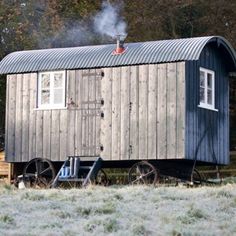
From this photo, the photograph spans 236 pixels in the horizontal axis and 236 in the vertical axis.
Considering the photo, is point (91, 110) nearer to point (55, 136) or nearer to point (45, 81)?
point (55, 136)

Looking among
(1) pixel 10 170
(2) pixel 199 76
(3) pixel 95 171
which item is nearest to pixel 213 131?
(2) pixel 199 76

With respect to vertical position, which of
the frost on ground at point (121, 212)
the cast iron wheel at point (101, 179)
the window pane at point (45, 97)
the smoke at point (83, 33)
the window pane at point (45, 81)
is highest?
the smoke at point (83, 33)

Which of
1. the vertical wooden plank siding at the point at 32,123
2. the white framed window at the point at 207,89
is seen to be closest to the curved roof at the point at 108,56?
the vertical wooden plank siding at the point at 32,123

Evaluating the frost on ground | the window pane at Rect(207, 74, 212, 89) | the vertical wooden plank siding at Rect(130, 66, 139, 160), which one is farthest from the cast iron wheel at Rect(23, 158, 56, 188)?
the frost on ground

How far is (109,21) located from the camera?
3047 centimetres

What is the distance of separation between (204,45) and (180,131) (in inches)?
86.0

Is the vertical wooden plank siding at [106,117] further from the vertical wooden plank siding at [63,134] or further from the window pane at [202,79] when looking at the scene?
the window pane at [202,79]

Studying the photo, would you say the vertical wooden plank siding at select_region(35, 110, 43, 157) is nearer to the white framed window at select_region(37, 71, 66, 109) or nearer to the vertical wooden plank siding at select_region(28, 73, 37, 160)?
the vertical wooden plank siding at select_region(28, 73, 37, 160)

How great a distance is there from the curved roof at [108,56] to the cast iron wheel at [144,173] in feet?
8.09

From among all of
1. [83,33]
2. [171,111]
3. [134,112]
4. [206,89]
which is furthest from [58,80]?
[83,33]

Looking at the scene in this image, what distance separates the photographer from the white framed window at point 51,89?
873 inches

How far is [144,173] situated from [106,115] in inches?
67.0

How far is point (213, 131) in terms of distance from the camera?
72.1 ft

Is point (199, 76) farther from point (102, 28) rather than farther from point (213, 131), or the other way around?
point (102, 28)
